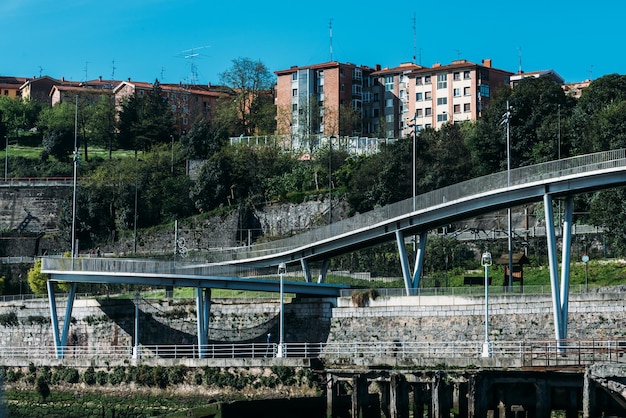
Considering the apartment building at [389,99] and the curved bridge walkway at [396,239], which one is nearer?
the curved bridge walkway at [396,239]

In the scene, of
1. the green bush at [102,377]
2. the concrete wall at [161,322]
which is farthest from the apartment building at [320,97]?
the green bush at [102,377]

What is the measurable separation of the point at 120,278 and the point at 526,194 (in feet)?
62.9

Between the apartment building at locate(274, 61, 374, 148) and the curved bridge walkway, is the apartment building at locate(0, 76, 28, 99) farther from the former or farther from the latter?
the curved bridge walkway

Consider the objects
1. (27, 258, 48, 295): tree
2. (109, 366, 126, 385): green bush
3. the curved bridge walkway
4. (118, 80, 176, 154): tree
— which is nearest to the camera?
the curved bridge walkway

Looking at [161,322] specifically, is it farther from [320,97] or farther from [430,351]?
[320,97]

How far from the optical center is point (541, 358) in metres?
43.8

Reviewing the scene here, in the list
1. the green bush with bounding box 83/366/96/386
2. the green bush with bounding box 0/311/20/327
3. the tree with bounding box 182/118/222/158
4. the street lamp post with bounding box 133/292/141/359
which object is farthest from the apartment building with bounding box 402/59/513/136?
the green bush with bounding box 83/366/96/386

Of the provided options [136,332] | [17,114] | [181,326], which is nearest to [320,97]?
[17,114]

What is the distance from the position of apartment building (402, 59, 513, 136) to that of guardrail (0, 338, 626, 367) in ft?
180

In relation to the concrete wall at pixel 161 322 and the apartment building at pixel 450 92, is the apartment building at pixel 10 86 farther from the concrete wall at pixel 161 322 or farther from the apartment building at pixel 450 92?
the concrete wall at pixel 161 322

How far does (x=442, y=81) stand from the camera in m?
110

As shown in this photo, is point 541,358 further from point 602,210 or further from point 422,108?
point 422,108

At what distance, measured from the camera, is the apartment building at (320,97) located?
107 metres

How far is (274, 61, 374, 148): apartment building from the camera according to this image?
→ 10706 centimetres
